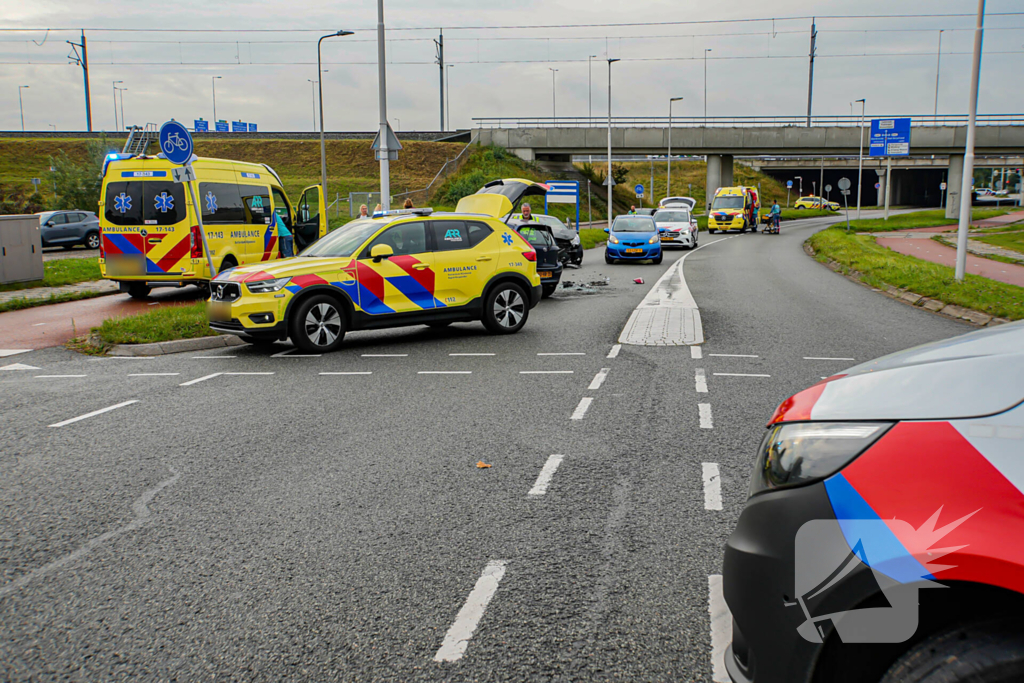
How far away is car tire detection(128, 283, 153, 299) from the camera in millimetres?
17997

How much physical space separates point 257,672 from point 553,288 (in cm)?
1522

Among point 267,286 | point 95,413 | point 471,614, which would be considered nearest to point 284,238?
point 267,286

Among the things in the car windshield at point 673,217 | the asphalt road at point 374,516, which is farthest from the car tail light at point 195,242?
the car windshield at point 673,217

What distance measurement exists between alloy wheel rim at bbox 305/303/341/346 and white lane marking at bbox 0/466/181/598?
5062 mm

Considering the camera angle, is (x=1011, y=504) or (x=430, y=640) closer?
(x=1011, y=504)

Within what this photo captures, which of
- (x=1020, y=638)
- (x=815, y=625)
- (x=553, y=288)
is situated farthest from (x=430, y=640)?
(x=553, y=288)

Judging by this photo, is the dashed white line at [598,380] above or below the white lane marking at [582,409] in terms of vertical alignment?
below

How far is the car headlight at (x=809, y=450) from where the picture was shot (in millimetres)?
2123

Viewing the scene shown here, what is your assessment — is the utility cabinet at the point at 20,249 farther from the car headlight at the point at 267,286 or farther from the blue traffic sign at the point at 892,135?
the blue traffic sign at the point at 892,135

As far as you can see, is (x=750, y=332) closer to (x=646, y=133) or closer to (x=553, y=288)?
(x=553, y=288)

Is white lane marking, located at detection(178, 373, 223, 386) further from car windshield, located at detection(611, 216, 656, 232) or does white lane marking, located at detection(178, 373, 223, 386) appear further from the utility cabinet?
car windshield, located at detection(611, 216, 656, 232)

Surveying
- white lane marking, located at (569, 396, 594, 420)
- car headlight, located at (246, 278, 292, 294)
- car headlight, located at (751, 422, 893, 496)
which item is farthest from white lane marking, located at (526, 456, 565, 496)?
car headlight, located at (246, 278, 292, 294)

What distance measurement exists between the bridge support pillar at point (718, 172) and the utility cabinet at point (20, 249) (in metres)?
54.9

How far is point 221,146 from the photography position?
68.5 m
